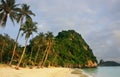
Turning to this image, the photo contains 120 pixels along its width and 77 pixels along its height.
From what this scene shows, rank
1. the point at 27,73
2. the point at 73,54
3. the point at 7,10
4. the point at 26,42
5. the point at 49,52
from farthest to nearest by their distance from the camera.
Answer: the point at 73,54 < the point at 49,52 < the point at 26,42 < the point at 7,10 < the point at 27,73

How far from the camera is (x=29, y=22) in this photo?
5859 cm

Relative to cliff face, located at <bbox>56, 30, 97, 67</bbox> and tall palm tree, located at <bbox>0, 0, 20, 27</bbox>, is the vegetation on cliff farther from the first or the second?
tall palm tree, located at <bbox>0, 0, 20, 27</bbox>

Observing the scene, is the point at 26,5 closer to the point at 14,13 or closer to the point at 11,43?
the point at 14,13

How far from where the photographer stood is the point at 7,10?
4141 cm

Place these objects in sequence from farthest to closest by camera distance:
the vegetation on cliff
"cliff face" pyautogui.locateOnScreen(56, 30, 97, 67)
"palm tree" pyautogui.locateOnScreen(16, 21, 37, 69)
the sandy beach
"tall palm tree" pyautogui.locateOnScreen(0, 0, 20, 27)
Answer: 1. "cliff face" pyautogui.locateOnScreen(56, 30, 97, 67)
2. the vegetation on cliff
3. "palm tree" pyautogui.locateOnScreen(16, 21, 37, 69)
4. "tall palm tree" pyautogui.locateOnScreen(0, 0, 20, 27)
5. the sandy beach

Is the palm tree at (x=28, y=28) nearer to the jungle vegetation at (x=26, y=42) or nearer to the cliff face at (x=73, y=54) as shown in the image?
the jungle vegetation at (x=26, y=42)

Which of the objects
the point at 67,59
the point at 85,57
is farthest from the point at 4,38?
the point at 85,57

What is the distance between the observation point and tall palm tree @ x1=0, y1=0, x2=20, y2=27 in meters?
41.0

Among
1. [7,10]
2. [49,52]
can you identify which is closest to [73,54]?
[49,52]

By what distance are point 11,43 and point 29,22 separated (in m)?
18.0

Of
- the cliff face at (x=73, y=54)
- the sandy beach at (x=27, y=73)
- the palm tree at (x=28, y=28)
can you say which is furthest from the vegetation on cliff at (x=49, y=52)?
the sandy beach at (x=27, y=73)

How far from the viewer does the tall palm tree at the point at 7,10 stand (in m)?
41.0

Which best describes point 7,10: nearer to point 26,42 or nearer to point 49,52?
point 26,42

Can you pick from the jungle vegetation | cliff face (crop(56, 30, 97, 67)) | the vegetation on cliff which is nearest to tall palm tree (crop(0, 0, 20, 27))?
the jungle vegetation
